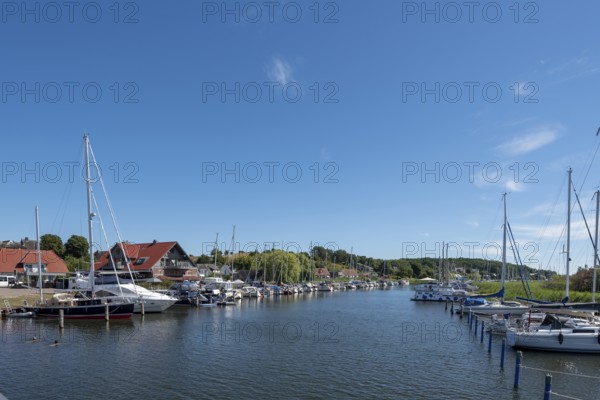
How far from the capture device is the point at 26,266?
85.4 m

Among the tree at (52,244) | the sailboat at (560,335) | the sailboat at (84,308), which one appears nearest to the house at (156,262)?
the tree at (52,244)

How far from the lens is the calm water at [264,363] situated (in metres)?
24.9

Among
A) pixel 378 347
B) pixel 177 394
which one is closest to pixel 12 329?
pixel 177 394

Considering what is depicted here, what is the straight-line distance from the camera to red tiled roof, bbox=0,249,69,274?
85.0m

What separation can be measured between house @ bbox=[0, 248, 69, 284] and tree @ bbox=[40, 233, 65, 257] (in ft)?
108

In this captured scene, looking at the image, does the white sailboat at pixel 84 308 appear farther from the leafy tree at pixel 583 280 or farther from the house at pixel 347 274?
the house at pixel 347 274

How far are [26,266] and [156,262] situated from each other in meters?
23.5

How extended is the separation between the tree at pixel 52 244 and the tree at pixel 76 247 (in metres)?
1.56

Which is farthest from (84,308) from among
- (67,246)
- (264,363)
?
(67,246)

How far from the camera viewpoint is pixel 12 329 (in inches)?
1683

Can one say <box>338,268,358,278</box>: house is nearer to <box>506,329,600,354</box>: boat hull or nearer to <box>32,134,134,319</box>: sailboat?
<box>32,134,134,319</box>: sailboat

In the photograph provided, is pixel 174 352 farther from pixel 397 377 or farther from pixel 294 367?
pixel 397 377

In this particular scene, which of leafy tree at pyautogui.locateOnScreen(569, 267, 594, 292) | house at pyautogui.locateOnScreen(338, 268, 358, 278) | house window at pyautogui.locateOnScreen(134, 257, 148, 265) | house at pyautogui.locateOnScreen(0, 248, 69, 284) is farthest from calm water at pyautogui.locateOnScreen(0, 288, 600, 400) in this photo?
house at pyautogui.locateOnScreen(338, 268, 358, 278)

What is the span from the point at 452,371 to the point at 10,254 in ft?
289
